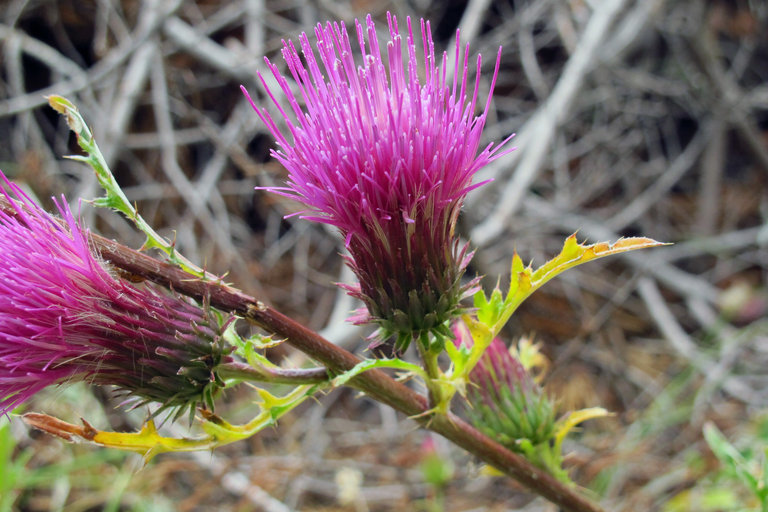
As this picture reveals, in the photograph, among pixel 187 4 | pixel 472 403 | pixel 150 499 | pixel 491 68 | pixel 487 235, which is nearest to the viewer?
pixel 472 403

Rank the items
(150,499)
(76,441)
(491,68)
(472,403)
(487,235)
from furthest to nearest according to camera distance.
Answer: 1. (491,68)
2. (487,235)
3. (150,499)
4. (472,403)
5. (76,441)

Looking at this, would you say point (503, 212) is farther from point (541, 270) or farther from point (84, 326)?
point (84, 326)

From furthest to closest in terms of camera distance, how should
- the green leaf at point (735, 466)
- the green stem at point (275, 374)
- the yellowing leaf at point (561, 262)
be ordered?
the green leaf at point (735, 466), the green stem at point (275, 374), the yellowing leaf at point (561, 262)

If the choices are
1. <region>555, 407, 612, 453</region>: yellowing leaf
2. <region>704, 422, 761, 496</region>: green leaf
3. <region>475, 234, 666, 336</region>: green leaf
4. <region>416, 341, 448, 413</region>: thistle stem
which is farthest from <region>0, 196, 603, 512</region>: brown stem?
<region>704, 422, 761, 496</region>: green leaf

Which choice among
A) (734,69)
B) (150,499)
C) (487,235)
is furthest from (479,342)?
(734,69)

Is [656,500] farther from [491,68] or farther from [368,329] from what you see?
[491,68]

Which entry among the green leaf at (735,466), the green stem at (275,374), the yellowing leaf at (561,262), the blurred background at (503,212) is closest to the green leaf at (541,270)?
the yellowing leaf at (561,262)

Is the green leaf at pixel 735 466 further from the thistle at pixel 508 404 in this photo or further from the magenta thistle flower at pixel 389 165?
the magenta thistle flower at pixel 389 165

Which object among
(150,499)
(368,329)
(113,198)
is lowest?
(150,499)
